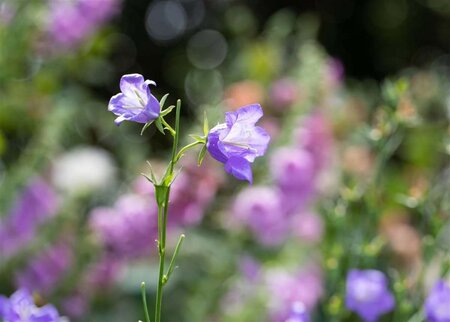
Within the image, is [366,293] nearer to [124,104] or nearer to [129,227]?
[124,104]

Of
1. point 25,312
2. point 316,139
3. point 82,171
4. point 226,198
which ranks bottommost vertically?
point 82,171

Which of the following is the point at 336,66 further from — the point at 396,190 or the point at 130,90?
the point at 130,90

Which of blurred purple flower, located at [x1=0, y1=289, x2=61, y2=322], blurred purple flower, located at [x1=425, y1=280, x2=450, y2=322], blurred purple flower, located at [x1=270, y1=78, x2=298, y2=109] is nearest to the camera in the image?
blurred purple flower, located at [x1=0, y1=289, x2=61, y2=322]

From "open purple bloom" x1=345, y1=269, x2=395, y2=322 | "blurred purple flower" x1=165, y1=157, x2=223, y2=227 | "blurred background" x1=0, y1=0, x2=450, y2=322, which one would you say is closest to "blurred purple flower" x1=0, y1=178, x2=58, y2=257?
"blurred background" x1=0, y1=0, x2=450, y2=322

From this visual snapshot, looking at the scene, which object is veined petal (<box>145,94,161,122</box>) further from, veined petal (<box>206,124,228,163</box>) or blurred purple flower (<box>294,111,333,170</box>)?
blurred purple flower (<box>294,111,333,170</box>)


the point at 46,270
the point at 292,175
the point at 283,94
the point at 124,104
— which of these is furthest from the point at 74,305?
the point at 124,104

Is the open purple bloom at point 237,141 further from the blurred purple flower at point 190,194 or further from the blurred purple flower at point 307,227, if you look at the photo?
the blurred purple flower at point 307,227
